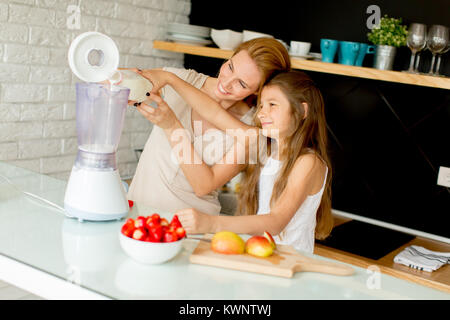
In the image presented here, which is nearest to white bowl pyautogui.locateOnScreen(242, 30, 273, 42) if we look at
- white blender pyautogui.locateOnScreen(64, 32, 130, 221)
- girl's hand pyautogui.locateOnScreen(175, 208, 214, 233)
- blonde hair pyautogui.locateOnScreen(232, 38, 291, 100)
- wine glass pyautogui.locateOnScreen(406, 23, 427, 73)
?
wine glass pyautogui.locateOnScreen(406, 23, 427, 73)

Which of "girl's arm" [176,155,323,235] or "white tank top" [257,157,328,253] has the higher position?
"girl's arm" [176,155,323,235]

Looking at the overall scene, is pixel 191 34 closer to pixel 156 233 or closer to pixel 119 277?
pixel 156 233

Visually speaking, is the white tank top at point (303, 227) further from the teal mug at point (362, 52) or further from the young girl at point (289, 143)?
the teal mug at point (362, 52)

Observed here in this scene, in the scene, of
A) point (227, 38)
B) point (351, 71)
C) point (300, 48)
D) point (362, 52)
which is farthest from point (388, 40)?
point (227, 38)

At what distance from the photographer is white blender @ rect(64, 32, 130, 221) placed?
146cm

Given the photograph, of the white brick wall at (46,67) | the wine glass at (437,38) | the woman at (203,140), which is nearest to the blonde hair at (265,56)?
the woman at (203,140)

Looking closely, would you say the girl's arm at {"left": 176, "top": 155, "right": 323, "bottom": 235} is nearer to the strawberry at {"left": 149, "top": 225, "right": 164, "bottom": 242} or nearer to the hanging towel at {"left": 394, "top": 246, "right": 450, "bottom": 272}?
the strawberry at {"left": 149, "top": 225, "right": 164, "bottom": 242}

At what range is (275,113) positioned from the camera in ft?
6.29

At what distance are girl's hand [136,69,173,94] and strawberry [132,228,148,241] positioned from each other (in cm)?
58

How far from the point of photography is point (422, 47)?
241 cm

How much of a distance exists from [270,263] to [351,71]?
151 cm

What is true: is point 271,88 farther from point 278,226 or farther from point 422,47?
point 422,47
